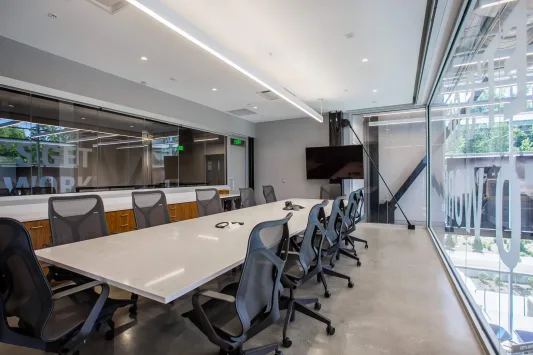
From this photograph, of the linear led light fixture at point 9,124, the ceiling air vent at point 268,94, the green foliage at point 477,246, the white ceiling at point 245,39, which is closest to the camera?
the green foliage at point 477,246

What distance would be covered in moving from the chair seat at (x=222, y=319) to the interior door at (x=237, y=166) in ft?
19.9

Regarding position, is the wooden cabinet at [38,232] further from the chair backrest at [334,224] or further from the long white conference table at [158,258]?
the chair backrest at [334,224]

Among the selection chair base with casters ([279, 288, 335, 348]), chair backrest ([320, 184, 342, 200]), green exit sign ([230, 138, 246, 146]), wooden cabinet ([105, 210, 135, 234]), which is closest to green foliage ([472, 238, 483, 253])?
chair base with casters ([279, 288, 335, 348])

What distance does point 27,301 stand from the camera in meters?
1.35

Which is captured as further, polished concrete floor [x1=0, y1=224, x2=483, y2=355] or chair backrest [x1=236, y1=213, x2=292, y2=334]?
polished concrete floor [x1=0, y1=224, x2=483, y2=355]

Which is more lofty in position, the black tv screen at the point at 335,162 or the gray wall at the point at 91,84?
the gray wall at the point at 91,84

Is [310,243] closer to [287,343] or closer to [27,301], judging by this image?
[287,343]

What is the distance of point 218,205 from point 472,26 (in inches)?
150

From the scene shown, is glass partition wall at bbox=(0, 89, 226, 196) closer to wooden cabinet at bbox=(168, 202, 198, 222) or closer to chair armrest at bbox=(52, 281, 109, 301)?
wooden cabinet at bbox=(168, 202, 198, 222)

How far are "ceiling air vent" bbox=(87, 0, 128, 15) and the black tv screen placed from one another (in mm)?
5529

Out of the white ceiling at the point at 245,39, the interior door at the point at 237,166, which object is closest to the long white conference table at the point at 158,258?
the white ceiling at the point at 245,39

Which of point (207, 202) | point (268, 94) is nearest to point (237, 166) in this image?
point (268, 94)

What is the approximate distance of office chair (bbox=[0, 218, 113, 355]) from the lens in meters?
1.29

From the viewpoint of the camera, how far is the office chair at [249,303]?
1.38 m
